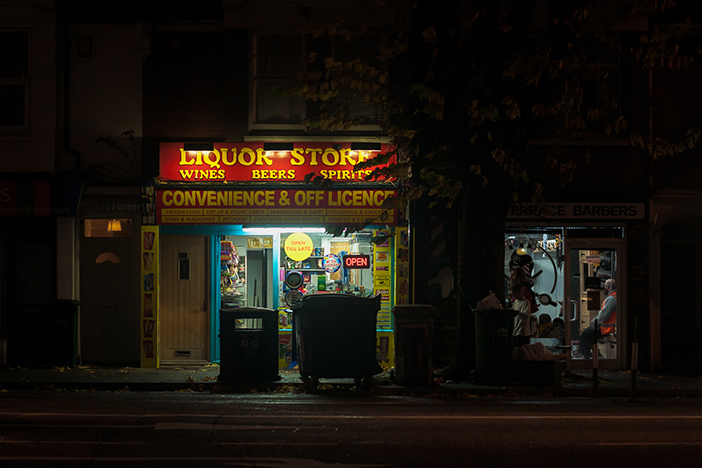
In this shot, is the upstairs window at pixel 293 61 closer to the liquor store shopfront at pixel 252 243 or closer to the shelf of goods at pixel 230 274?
the liquor store shopfront at pixel 252 243

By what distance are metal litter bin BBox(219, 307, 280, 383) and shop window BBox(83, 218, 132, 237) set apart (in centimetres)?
378

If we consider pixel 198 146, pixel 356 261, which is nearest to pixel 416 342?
pixel 356 261

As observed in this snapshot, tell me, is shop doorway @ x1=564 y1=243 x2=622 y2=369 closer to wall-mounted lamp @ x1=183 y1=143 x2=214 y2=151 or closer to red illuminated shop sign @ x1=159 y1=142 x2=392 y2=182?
red illuminated shop sign @ x1=159 y1=142 x2=392 y2=182

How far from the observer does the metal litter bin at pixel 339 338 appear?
1019 cm

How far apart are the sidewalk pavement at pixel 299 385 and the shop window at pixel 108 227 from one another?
287 centimetres

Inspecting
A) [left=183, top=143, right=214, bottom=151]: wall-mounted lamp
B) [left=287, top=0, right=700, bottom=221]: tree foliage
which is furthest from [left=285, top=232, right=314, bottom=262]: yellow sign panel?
[left=287, top=0, right=700, bottom=221]: tree foliage

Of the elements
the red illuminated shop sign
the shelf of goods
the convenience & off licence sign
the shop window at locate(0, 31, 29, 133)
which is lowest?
the shelf of goods

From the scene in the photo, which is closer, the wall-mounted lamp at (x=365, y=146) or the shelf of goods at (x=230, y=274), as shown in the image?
the wall-mounted lamp at (x=365, y=146)

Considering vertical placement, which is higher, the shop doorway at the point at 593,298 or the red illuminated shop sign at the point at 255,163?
the red illuminated shop sign at the point at 255,163

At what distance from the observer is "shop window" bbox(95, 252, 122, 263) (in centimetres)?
1320

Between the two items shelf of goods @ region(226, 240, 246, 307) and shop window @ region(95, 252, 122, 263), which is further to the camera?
shelf of goods @ region(226, 240, 246, 307)

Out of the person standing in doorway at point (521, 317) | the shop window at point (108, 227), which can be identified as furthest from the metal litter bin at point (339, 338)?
the shop window at point (108, 227)

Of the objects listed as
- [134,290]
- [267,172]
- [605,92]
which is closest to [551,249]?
[605,92]

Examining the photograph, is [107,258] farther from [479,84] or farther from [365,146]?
[479,84]
